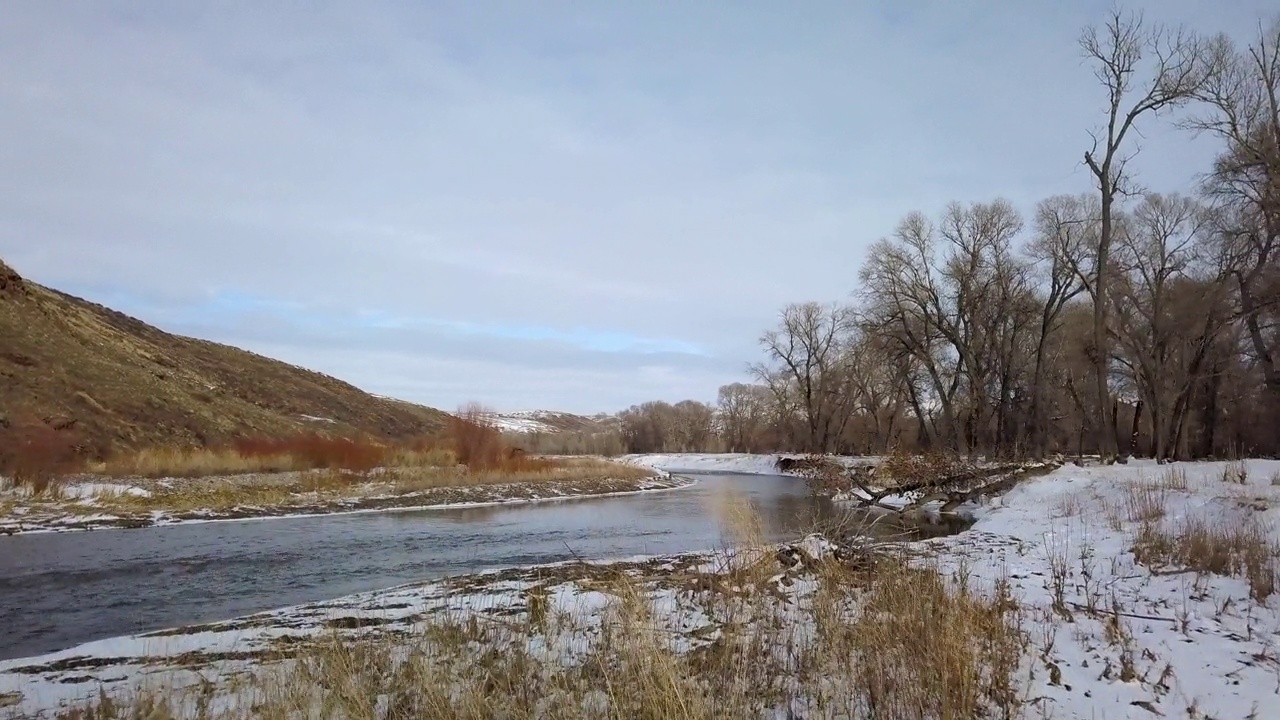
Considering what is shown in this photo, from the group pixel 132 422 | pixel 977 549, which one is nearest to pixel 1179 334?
pixel 977 549

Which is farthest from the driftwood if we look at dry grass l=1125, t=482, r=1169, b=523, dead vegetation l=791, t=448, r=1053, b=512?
dry grass l=1125, t=482, r=1169, b=523

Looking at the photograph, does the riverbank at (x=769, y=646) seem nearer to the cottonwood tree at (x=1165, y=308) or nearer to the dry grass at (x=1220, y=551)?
the dry grass at (x=1220, y=551)

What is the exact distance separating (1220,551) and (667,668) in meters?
7.19

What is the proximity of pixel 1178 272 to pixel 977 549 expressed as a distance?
1029 inches

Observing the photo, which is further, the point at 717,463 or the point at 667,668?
the point at 717,463

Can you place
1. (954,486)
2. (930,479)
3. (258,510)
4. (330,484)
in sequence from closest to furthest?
(930,479), (954,486), (258,510), (330,484)

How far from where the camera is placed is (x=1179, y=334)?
1078 inches

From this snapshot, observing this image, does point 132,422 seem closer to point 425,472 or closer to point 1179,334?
point 425,472

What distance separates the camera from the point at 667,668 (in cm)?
418

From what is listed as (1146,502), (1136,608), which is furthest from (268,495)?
(1136,608)

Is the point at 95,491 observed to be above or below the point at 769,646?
below

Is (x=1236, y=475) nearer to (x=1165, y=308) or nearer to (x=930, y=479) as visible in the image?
(x=930, y=479)

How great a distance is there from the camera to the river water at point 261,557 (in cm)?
909

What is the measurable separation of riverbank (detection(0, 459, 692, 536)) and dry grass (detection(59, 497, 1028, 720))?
15716 millimetres
